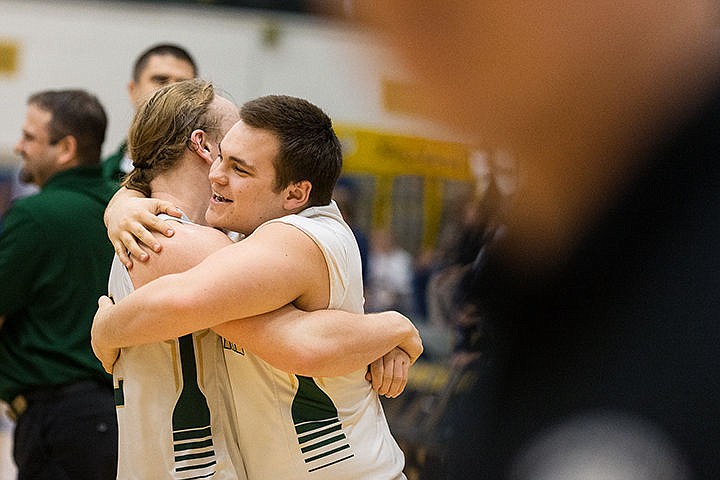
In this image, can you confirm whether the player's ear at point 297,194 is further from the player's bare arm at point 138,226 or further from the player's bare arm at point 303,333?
the player's bare arm at point 138,226

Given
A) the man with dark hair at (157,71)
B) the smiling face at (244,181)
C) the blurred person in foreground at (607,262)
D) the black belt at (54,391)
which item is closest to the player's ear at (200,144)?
the smiling face at (244,181)

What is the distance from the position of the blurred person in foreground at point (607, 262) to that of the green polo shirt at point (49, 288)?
301 cm

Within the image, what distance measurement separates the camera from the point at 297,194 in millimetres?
2311

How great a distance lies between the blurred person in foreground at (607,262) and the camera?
85 centimetres

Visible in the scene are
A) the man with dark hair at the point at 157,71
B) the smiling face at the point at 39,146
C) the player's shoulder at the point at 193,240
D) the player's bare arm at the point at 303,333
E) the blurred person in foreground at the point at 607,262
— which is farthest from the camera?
the man with dark hair at the point at 157,71

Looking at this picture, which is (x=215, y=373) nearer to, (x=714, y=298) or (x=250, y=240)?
(x=250, y=240)

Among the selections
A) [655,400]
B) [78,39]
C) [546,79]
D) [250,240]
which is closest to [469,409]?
[655,400]

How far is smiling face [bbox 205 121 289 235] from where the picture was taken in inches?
88.6

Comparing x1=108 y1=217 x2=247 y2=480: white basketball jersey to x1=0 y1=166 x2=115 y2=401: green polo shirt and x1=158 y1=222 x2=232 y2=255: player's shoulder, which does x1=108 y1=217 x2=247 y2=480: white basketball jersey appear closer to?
x1=158 y1=222 x2=232 y2=255: player's shoulder

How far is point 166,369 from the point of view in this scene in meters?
2.34

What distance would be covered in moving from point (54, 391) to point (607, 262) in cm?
321

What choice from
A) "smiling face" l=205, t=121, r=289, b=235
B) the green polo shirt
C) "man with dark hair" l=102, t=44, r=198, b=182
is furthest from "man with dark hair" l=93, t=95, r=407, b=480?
"man with dark hair" l=102, t=44, r=198, b=182

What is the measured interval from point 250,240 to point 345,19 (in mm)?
1223

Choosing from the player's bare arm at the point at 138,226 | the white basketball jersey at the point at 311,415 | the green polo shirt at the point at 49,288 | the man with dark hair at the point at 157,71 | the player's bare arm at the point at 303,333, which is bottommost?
the green polo shirt at the point at 49,288
